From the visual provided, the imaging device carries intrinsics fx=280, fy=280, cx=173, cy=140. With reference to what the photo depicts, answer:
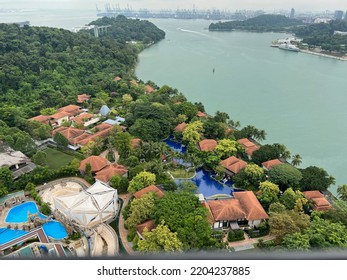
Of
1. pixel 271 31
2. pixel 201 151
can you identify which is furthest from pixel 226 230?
pixel 271 31

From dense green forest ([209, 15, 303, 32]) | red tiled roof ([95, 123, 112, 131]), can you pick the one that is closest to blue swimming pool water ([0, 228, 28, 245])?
red tiled roof ([95, 123, 112, 131])

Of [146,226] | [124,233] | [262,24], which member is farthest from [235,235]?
[262,24]

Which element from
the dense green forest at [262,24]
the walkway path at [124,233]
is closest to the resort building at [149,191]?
the walkway path at [124,233]

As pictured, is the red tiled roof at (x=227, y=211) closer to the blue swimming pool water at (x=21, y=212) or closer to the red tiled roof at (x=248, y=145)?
the red tiled roof at (x=248, y=145)

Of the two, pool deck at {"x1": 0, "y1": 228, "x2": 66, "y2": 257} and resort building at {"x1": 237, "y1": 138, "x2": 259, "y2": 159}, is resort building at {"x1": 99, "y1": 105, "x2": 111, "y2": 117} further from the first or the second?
pool deck at {"x1": 0, "y1": 228, "x2": 66, "y2": 257}

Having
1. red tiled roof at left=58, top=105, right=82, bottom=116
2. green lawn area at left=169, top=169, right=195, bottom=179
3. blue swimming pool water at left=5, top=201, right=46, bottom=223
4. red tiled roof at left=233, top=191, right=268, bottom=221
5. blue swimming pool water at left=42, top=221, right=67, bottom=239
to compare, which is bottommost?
green lawn area at left=169, top=169, right=195, bottom=179

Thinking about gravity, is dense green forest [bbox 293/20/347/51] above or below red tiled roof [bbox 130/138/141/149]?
above
